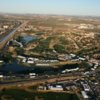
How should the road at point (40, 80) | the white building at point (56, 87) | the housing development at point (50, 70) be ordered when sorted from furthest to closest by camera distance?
the road at point (40, 80), the white building at point (56, 87), the housing development at point (50, 70)

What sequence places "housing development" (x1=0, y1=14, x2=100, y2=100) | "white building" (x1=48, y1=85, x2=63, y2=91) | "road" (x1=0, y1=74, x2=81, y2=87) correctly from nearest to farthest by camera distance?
"housing development" (x1=0, y1=14, x2=100, y2=100), "white building" (x1=48, y1=85, x2=63, y2=91), "road" (x1=0, y1=74, x2=81, y2=87)

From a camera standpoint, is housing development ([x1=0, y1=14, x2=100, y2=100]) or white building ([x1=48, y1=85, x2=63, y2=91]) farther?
white building ([x1=48, y1=85, x2=63, y2=91])

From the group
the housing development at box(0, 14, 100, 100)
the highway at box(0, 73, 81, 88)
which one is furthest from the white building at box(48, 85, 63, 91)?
the highway at box(0, 73, 81, 88)

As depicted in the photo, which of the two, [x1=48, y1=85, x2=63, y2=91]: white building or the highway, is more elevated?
the highway

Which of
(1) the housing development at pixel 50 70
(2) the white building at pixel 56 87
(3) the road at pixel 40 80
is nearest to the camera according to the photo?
(1) the housing development at pixel 50 70

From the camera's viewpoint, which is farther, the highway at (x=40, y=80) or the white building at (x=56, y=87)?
the highway at (x=40, y=80)

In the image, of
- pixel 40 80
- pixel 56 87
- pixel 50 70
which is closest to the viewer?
pixel 56 87

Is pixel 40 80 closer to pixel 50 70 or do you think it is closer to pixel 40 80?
pixel 40 80

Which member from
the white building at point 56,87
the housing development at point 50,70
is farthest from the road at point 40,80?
the white building at point 56,87

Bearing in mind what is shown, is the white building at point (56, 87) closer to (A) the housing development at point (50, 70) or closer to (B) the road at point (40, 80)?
(A) the housing development at point (50, 70)

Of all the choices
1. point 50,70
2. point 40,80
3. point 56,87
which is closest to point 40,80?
point 40,80

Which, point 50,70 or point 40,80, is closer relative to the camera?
point 40,80

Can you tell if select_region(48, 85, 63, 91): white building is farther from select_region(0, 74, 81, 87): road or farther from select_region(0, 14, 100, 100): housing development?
select_region(0, 74, 81, 87): road

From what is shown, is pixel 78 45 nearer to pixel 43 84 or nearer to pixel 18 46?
pixel 18 46
